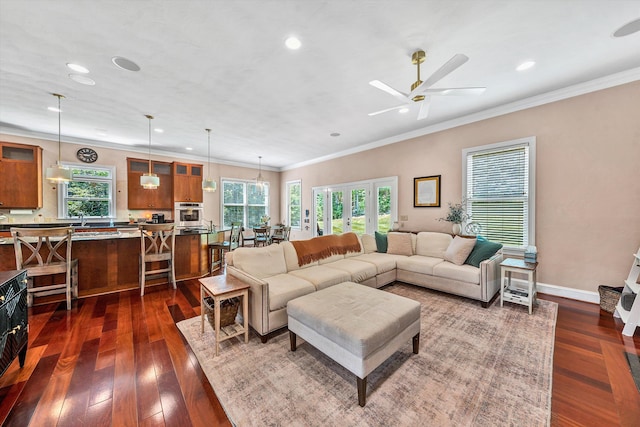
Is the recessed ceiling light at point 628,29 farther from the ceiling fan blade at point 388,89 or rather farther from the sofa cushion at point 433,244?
the sofa cushion at point 433,244

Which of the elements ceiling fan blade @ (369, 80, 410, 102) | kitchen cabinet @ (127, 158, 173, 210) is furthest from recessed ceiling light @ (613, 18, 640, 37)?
kitchen cabinet @ (127, 158, 173, 210)

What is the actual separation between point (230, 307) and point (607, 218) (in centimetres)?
479

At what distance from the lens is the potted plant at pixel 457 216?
13.2 feet

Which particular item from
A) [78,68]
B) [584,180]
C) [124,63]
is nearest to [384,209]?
[584,180]

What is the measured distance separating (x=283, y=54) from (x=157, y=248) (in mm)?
3460

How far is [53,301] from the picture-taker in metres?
3.25

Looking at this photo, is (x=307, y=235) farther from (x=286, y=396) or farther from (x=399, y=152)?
(x=286, y=396)

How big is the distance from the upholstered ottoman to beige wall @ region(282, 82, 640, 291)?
2.94m

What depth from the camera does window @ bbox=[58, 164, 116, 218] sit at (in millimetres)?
5230

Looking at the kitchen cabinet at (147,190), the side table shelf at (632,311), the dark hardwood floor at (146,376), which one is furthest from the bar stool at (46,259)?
the side table shelf at (632,311)

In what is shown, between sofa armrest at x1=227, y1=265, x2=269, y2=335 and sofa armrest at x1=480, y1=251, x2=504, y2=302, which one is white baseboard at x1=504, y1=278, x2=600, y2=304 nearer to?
sofa armrest at x1=480, y1=251, x2=504, y2=302

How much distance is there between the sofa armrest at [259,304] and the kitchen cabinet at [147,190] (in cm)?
533

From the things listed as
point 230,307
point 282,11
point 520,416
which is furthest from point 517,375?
point 282,11

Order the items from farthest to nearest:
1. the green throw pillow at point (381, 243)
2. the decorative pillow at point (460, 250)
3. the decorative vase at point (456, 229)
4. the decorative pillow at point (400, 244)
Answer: the green throw pillow at point (381, 243)
the decorative pillow at point (400, 244)
the decorative vase at point (456, 229)
the decorative pillow at point (460, 250)
